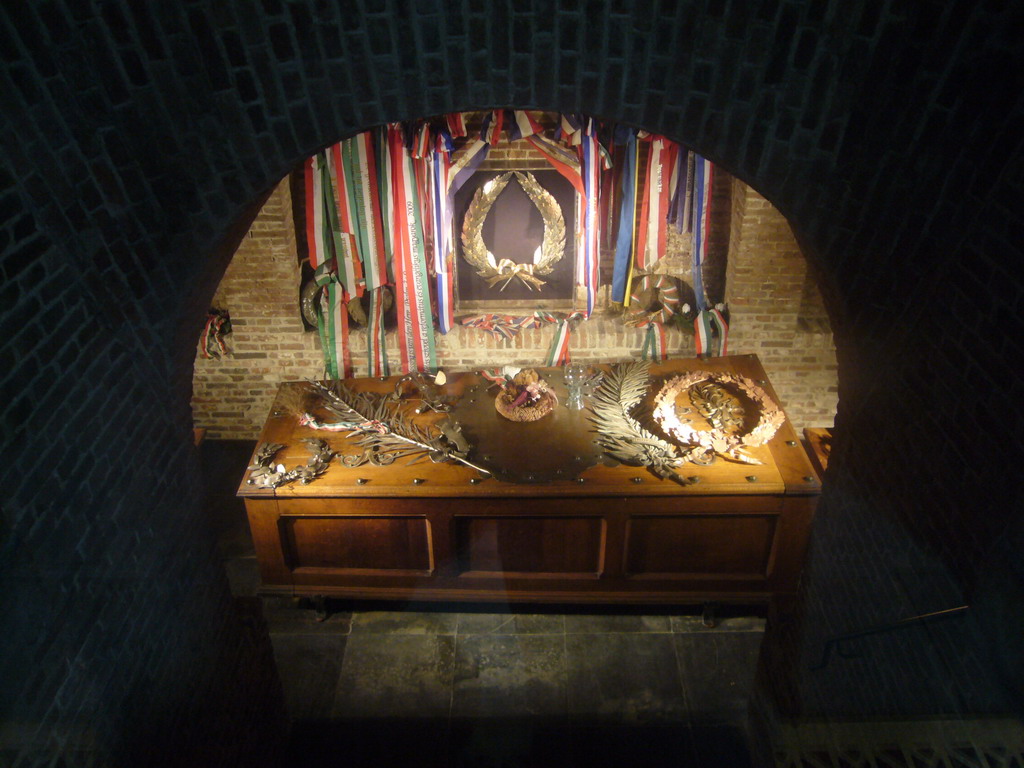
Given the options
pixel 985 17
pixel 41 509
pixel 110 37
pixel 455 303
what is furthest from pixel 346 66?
pixel 455 303

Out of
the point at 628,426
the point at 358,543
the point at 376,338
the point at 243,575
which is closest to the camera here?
the point at 358,543

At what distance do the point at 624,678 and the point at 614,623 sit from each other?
0.43 metres

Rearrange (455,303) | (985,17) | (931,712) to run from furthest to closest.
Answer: (455,303) < (931,712) < (985,17)

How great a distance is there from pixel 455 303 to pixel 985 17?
15.3 ft

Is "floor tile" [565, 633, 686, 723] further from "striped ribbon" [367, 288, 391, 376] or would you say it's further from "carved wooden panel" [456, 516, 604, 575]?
"striped ribbon" [367, 288, 391, 376]

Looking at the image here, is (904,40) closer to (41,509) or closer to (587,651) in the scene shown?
(41,509)

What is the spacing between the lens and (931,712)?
9.17 feet

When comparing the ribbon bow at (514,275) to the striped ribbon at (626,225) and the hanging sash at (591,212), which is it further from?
the striped ribbon at (626,225)

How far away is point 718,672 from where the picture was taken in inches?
199

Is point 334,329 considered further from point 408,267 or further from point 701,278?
point 701,278

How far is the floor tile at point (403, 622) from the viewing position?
17.5ft

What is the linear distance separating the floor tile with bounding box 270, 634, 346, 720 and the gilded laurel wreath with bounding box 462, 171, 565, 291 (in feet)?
10.1

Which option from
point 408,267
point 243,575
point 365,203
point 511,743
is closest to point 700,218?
point 408,267

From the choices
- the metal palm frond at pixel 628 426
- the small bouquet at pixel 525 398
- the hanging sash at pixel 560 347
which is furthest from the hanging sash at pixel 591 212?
the small bouquet at pixel 525 398
